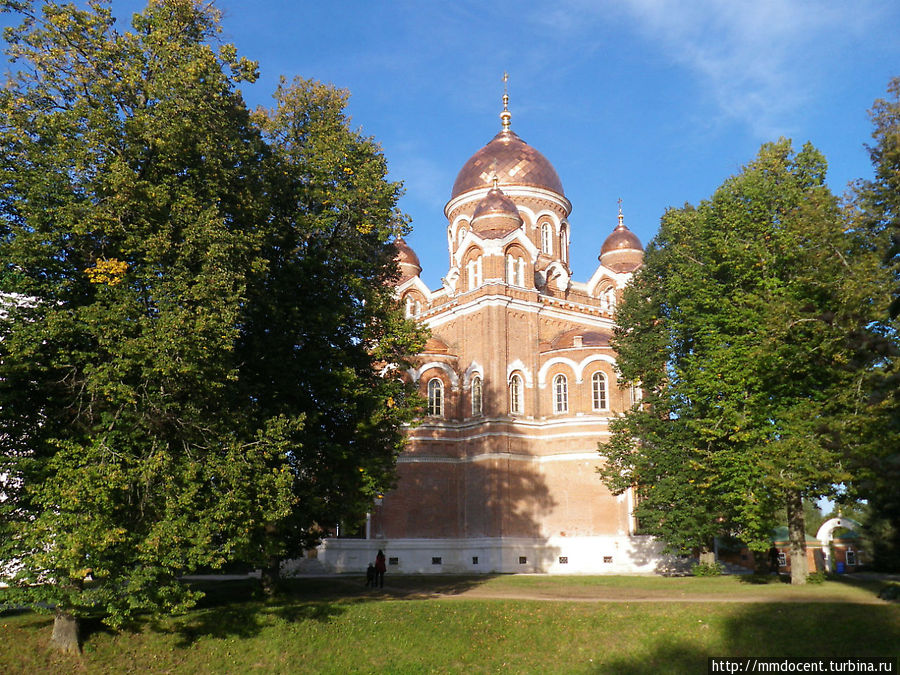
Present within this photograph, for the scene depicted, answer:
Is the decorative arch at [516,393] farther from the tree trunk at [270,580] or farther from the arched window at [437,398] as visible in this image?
the tree trunk at [270,580]

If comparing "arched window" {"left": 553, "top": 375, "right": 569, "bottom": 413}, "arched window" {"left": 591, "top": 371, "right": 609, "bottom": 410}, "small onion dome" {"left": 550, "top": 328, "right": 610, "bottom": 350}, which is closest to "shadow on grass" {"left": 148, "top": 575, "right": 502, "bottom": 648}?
"arched window" {"left": 553, "top": 375, "right": 569, "bottom": 413}

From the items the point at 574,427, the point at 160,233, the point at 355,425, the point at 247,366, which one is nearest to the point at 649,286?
the point at 574,427

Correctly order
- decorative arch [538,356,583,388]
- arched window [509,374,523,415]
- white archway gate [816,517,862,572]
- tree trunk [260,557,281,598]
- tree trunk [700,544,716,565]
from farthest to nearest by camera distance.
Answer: white archway gate [816,517,862,572], arched window [509,374,523,415], decorative arch [538,356,583,388], tree trunk [700,544,716,565], tree trunk [260,557,281,598]

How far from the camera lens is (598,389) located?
113 feet

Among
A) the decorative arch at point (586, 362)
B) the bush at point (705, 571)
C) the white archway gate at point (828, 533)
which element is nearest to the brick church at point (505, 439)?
the decorative arch at point (586, 362)

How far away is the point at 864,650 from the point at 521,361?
21.5 m

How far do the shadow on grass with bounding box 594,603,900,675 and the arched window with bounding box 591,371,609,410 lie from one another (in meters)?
17.8

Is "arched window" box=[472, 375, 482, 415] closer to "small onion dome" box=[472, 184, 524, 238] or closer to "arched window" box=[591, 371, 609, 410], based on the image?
"arched window" box=[591, 371, 609, 410]

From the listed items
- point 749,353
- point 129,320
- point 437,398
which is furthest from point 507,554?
point 129,320

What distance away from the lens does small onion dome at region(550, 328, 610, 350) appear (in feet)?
113

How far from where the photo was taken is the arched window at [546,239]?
136 ft

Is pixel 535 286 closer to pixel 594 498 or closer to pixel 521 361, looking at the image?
pixel 521 361

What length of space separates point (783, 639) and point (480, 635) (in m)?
6.12

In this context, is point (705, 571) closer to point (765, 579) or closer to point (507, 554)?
point (765, 579)
